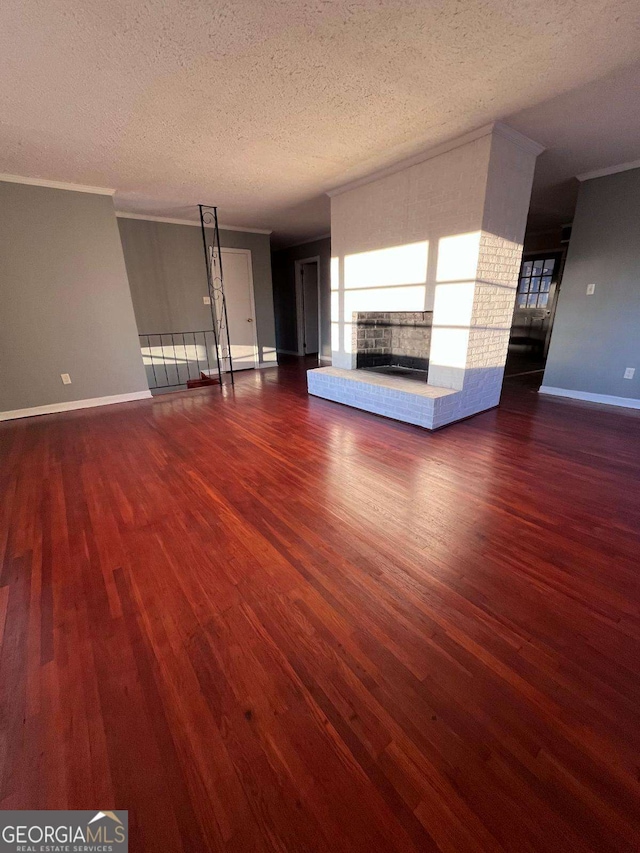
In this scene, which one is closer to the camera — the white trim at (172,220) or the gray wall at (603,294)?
the gray wall at (603,294)

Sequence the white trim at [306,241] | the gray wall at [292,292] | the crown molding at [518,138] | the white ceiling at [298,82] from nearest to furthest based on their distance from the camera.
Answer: the white ceiling at [298,82] < the crown molding at [518,138] < the white trim at [306,241] < the gray wall at [292,292]

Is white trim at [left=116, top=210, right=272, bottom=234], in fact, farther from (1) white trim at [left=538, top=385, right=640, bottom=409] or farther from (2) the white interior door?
(1) white trim at [left=538, top=385, right=640, bottom=409]

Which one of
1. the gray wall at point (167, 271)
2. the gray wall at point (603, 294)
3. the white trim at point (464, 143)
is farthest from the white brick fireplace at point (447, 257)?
the gray wall at point (167, 271)

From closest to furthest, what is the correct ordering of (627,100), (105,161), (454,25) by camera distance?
(454,25) → (627,100) → (105,161)

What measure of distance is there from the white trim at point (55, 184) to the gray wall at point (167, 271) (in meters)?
1.12

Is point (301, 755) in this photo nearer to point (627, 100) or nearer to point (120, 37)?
point (120, 37)

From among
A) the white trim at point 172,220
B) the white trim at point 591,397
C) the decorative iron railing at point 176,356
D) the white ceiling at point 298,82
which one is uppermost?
the white trim at point 172,220

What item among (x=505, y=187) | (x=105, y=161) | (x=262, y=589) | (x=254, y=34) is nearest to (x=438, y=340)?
(x=505, y=187)

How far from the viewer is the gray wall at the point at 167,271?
534 centimetres

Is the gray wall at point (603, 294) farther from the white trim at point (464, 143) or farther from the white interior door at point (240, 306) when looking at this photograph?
the white interior door at point (240, 306)

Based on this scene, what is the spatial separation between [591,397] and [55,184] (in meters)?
6.93

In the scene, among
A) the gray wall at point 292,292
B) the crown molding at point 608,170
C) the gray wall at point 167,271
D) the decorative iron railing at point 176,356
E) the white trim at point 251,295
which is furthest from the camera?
the gray wall at point 292,292

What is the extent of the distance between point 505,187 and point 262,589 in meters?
3.84

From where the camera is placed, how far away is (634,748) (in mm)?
957
